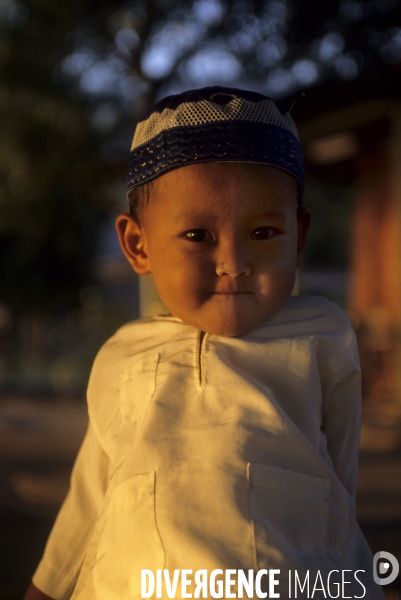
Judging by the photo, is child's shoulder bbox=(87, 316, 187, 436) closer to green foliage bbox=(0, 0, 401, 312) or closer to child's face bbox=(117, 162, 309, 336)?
child's face bbox=(117, 162, 309, 336)

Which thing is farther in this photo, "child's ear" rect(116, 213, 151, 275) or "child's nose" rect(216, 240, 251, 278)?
"child's ear" rect(116, 213, 151, 275)

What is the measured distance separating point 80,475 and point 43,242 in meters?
12.3

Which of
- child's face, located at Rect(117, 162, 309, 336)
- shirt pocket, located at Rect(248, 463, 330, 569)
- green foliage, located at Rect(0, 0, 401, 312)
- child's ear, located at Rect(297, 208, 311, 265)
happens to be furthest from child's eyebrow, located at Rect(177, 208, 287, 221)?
green foliage, located at Rect(0, 0, 401, 312)

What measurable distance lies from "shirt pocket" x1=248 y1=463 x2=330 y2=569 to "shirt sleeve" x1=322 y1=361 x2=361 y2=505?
146 millimetres

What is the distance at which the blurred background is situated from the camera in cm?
385

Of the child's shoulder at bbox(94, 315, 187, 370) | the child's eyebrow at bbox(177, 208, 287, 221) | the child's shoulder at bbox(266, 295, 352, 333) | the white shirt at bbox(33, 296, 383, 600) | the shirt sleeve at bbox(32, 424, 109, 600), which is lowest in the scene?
the shirt sleeve at bbox(32, 424, 109, 600)

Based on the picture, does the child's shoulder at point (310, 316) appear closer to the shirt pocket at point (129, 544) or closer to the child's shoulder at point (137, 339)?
the child's shoulder at point (137, 339)

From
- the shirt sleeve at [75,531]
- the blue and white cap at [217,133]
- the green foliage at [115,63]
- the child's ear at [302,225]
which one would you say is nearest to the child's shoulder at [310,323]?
the child's ear at [302,225]

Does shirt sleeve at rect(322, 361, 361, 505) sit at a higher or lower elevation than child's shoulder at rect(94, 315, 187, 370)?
lower

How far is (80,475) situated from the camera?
131 cm

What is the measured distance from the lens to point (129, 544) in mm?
1005

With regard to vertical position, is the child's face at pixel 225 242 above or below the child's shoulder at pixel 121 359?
above

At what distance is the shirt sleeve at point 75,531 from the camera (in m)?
1.28

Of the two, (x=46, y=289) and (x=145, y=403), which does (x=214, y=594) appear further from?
(x=46, y=289)
